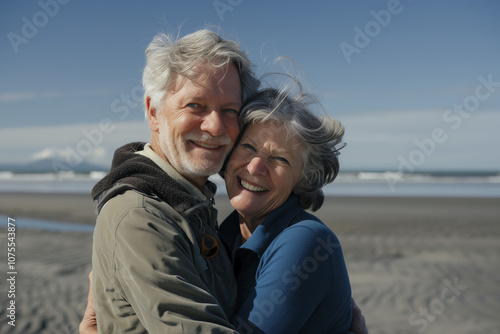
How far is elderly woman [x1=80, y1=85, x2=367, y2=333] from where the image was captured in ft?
7.98

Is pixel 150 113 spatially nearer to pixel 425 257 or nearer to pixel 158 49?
pixel 158 49

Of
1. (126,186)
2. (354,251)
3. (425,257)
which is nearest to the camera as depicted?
(126,186)

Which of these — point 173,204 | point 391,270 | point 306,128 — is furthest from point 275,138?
point 391,270

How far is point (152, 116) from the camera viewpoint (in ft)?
9.75

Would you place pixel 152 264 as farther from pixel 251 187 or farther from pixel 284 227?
pixel 251 187

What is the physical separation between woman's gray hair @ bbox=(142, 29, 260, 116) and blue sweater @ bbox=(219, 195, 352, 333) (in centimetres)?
102

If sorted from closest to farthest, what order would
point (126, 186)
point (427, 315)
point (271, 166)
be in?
point (126, 186) → point (271, 166) → point (427, 315)

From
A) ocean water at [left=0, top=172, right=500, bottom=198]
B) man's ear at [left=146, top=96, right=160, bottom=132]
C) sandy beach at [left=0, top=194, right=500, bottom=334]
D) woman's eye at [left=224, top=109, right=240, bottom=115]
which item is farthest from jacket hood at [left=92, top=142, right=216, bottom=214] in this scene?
ocean water at [left=0, top=172, right=500, bottom=198]

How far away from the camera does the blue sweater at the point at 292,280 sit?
2396mm

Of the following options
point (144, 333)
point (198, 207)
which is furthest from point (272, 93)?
point (144, 333)

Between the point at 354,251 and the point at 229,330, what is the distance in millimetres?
9625

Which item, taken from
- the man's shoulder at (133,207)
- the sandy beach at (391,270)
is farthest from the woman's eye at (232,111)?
the sandy beach at (391,270)

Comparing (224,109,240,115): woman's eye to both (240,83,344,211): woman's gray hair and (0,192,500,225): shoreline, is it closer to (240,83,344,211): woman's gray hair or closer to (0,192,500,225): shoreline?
(240,83,344,211): woman's gray hair

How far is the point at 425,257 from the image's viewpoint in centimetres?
1045
